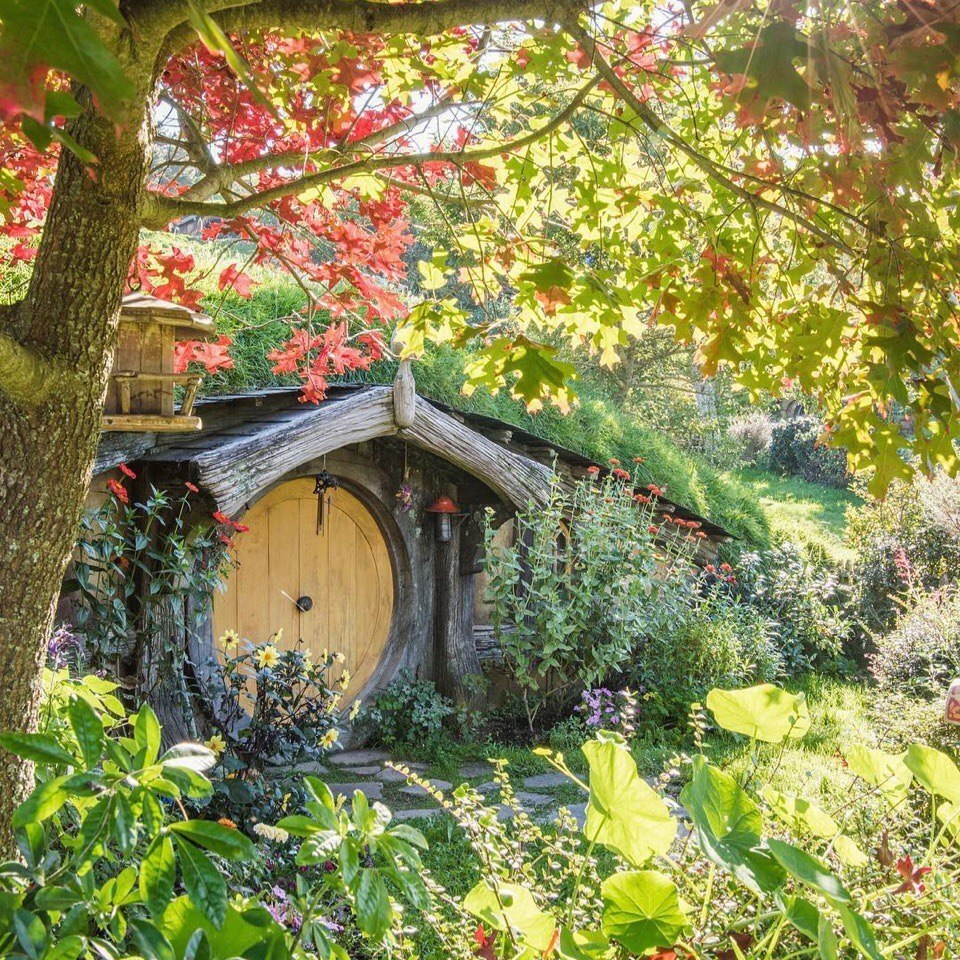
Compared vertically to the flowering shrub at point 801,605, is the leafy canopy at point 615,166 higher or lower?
higher

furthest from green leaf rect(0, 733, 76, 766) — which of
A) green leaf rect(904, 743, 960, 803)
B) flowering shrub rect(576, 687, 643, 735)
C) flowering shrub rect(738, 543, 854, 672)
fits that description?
flowering shrub rect(738, 543, 854, 672)

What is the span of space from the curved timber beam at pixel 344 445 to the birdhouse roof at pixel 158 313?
1.22 m

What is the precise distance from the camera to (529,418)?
9086mm

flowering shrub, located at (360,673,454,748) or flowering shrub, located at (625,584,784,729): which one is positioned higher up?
flowering shrub, located at (625,584,784,729)

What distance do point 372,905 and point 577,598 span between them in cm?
570

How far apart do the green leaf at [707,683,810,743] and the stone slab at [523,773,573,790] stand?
4424 mm

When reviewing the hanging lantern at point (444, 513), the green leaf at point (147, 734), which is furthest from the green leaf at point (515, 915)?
the hanging lantern at point (444, 513)

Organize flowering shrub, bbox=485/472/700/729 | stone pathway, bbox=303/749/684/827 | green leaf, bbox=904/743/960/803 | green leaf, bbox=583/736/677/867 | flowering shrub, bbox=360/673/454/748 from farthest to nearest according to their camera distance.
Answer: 1. flowering shrub, bbox=485/472/700/729
2. flowering shrub, bbox=360/673/454/748
3. stone pathway, bbox=303/749/684/827
4. green leaf, bbox=904/743/960/803
5. green leaf, bbox=583/736/677/867

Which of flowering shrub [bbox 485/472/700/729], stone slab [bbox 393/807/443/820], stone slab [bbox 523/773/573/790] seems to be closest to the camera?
stone slab [bbox 393/807/443/820]

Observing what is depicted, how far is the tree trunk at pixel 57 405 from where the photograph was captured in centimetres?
180

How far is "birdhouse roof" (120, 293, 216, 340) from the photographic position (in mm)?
3330

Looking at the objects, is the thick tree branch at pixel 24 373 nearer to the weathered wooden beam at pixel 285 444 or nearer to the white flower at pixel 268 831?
the white flower at pixel 268 831

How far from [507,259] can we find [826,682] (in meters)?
6.93

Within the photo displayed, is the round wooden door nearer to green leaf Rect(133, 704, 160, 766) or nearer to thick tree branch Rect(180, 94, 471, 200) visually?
thick tree branch Rect(180, 94, 471, 200)
